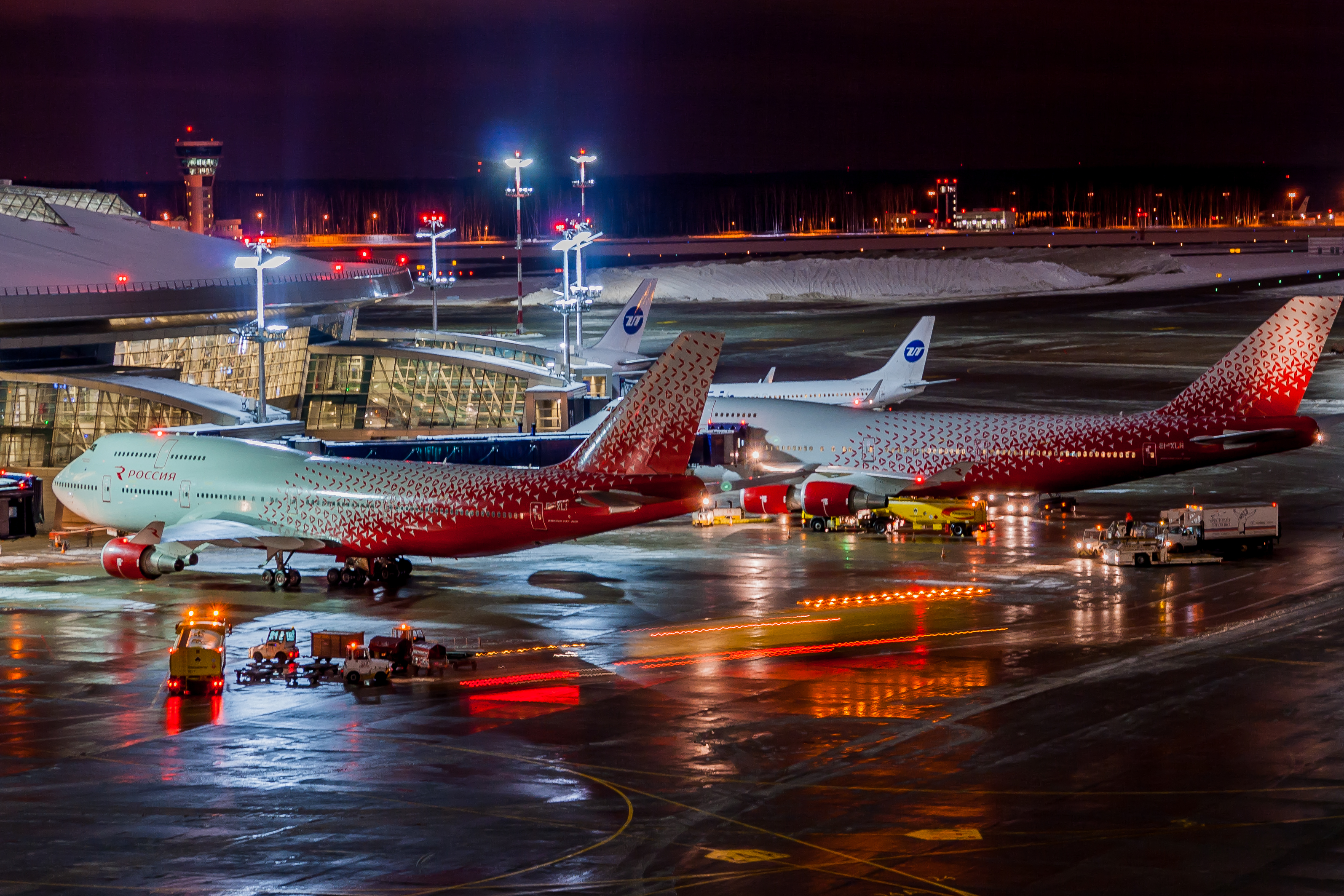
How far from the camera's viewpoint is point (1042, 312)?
535 feet

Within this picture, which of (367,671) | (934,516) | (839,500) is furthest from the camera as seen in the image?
(839,500)

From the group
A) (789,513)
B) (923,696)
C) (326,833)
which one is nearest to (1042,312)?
(789,513)

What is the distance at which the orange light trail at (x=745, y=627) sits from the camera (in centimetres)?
4266

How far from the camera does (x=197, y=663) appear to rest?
3675 cm

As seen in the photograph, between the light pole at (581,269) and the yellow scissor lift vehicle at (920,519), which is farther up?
the light pole at (581,269)

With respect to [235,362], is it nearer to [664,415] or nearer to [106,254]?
[106,254]

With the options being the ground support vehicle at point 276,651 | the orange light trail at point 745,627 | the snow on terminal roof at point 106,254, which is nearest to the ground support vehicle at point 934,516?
the orange light trail at point 745,627

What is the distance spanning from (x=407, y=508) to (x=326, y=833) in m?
22.7

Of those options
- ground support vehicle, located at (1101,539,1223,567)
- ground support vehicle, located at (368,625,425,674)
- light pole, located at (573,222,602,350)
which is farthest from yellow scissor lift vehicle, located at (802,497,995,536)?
light pole, located at (573,222,602,350)

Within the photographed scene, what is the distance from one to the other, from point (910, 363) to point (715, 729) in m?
57.1

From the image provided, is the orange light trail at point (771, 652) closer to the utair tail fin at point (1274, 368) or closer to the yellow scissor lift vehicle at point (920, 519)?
the yellow scissor lift vehicle at point (920, 519)

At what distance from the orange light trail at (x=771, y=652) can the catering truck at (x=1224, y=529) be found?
529 inches

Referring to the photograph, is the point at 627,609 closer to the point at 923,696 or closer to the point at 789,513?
the point at 923,696

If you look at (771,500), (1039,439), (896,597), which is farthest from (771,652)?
(1039,439)
